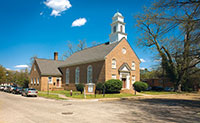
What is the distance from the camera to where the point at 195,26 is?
1183cm

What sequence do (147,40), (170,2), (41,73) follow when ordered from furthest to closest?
(41,73) < (147,40) < (170,2)

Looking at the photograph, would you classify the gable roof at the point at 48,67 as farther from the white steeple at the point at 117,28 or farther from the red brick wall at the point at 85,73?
the white steeple at the point at 117,28

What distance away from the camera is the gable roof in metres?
39.6

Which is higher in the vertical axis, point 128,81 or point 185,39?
point 185,39

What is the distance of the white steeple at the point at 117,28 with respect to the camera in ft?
114

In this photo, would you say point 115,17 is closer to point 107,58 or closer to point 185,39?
point 107,58

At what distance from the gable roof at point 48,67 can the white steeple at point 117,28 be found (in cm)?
1572

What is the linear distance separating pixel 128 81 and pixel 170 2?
71.3 ft

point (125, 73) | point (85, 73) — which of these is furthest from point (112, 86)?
point (85, 73)

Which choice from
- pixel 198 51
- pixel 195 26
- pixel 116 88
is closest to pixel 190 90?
pixel 116 88

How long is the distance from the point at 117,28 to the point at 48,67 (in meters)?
19.0

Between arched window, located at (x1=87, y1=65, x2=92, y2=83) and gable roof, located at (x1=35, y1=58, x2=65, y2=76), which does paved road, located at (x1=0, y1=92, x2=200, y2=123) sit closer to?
arched window, located at (x1=87, y1=65, x2=92, y2=83)

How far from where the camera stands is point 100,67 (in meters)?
30.0

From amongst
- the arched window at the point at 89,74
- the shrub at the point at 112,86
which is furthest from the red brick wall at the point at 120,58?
the arched window at the point at 89,74
